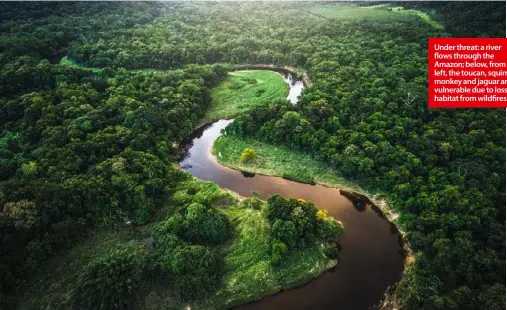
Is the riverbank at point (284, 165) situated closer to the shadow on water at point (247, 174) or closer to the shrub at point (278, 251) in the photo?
the shadow on water at point (247, 174)

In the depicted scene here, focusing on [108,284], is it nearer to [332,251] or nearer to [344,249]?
[332,251]

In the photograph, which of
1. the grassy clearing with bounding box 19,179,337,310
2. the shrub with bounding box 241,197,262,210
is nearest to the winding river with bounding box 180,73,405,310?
the grassy clearing with bounding box 19,179,337,310

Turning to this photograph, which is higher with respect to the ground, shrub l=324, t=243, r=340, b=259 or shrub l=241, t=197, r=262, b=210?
shrub l=241, t=197, r=262, b=210

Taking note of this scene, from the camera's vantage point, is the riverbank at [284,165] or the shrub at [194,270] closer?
the shrub at [194,270]

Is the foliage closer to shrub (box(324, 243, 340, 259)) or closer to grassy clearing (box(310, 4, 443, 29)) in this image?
shrub (box(324, 243, 340, 259))

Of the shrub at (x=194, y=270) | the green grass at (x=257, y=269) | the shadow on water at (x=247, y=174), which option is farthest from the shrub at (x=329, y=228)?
the shadow on water at (x=247, y=174)

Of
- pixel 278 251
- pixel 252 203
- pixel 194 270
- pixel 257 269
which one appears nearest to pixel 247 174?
pixel 252 203
